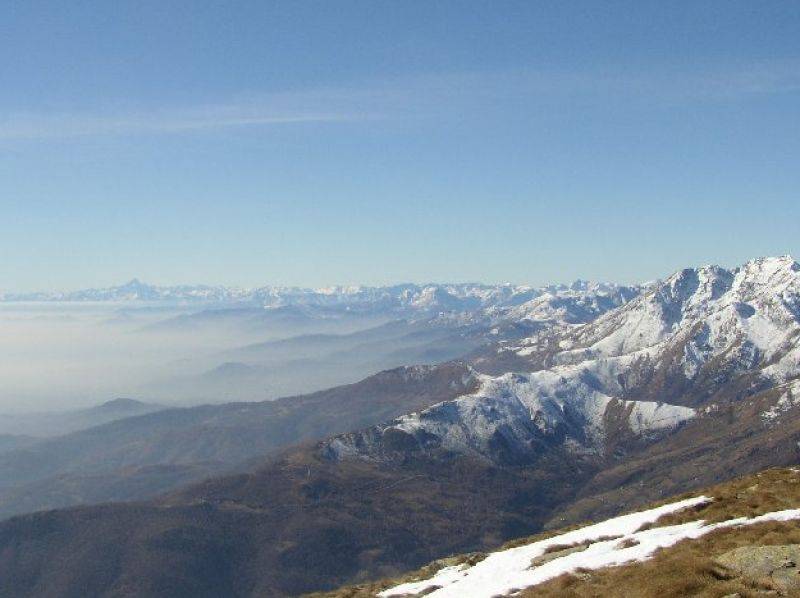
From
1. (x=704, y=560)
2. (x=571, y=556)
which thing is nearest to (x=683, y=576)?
(x=704, y=560)

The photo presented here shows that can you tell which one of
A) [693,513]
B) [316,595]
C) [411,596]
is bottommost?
[316,595]

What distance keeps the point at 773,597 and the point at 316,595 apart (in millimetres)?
46785

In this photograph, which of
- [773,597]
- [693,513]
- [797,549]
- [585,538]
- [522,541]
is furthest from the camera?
[522,541]

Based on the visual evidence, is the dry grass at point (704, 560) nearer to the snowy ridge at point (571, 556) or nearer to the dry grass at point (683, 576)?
the dry grass at point (683, 576)

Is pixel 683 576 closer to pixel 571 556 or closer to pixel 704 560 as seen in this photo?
pixel 704 560

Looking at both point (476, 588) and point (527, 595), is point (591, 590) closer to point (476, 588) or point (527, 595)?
point (527, 595)

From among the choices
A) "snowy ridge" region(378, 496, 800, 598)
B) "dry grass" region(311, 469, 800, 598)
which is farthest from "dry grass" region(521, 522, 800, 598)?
"snowy ridge" region(378, 496, 800, 598)

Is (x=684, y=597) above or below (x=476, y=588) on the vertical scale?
above

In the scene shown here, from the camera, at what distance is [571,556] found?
43.8 meters

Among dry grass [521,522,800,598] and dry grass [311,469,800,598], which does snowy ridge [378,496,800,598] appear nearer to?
dry grass [311,469,800,598]

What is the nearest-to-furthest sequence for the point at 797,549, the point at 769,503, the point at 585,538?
the point at 797,549 < the point at 769,503 < the point at 585,538

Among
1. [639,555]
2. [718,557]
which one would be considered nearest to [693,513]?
[639,555]

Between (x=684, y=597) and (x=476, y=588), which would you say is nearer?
(x=684, y=597)

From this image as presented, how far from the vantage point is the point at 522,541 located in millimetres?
63094
